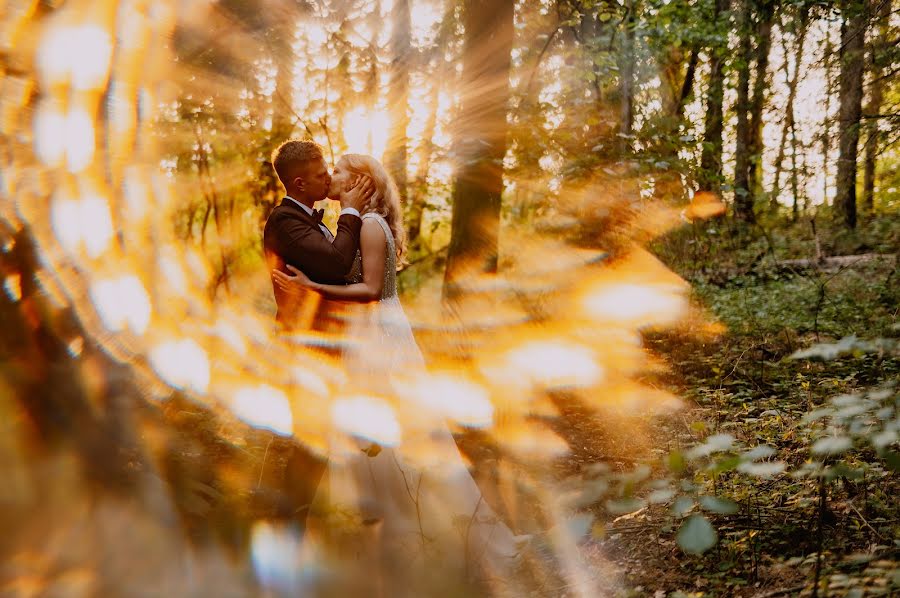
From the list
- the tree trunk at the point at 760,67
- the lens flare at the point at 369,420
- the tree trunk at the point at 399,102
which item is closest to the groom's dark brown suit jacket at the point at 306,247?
the lens flare at the point at 369,420

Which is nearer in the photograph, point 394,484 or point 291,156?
point 291,156

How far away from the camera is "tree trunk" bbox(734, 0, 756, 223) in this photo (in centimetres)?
1002

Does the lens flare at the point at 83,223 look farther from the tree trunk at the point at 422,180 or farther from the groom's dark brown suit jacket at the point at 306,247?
the tree trunk at the point at 422,180

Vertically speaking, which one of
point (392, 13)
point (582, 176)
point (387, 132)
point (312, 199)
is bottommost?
point (312, 199)

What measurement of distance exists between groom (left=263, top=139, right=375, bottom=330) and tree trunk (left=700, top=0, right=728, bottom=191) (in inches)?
143

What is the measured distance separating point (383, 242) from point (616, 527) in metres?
2.10

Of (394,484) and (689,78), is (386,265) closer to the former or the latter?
(394,484)

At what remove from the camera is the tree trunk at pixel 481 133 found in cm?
499

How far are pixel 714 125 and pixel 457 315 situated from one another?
29.4ft

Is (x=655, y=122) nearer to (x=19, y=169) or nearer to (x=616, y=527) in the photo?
(x=616, y=527)

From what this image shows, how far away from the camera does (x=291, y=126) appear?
749 centimetres

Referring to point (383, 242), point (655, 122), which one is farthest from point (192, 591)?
point (655, 122)

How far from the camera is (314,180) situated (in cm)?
355

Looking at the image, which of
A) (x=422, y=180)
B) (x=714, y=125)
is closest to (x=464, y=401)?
(x=422, y=180)
